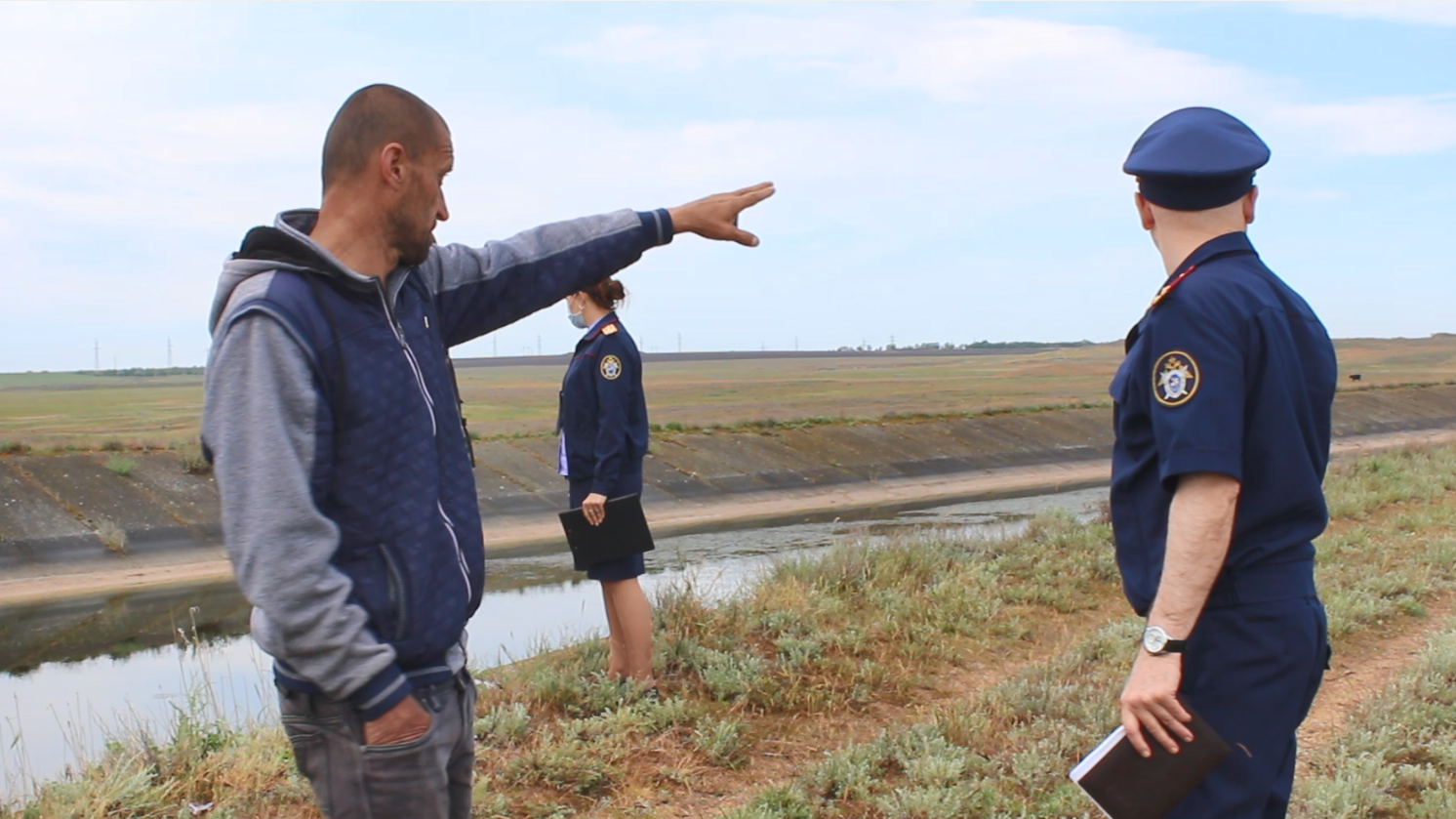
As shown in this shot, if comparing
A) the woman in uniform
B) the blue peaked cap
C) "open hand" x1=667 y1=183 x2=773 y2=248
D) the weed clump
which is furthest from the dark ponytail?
the weed clump

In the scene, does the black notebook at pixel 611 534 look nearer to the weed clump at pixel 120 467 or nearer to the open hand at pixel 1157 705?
the open hand at pixel 1157 705

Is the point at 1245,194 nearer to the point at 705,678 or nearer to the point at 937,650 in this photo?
the point at 705,678

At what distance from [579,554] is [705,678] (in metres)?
1.05

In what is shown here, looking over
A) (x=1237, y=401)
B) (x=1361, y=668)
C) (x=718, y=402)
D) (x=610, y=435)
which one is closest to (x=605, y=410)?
(x=610, y=435)

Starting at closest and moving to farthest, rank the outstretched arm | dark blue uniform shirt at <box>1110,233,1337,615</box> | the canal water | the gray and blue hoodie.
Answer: the gray and blue hoodie < dark blue uniform shirt at <box>1110,233,1337,615</box> < the outstretched arm < the canal water

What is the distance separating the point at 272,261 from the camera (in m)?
2.71

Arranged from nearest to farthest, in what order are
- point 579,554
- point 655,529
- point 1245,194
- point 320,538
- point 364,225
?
point 320,538
point 364,225
point 1245,194
point 579,554
point 655,529

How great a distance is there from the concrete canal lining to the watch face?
48.1 ft

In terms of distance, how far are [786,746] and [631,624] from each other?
970mm

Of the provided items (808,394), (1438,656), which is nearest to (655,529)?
(1438,656)

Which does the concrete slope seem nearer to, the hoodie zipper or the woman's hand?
the woman's hand

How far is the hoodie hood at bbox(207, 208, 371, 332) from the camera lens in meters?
2.70

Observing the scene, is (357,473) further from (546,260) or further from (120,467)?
(120,467)

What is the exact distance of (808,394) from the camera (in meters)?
67.0
